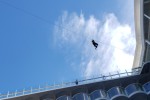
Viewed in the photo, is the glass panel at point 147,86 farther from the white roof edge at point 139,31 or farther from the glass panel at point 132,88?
the white roof edge at point 139,31

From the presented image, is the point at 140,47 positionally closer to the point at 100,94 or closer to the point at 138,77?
the point at 138,77

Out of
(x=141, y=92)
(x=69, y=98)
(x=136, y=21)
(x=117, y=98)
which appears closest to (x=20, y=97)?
(x=69, y=98)

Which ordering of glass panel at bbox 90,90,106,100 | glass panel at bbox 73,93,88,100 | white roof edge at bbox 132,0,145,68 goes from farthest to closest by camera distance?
white roof edge at bbox 132,0,145,68 → glass panel at bbox 73,93,88,100 → glass panel at bbox 90,90,106,100

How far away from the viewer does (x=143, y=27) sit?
1459 inches

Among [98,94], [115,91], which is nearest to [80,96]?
[98,94]

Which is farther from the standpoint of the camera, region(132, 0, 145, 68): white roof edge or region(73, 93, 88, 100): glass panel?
region(132, 0, 145, 68): white roof edge

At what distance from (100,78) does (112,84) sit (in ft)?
5.20

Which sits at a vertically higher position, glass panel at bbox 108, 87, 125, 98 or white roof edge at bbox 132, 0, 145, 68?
white roof edge at bbox 132, 0, 145, 68

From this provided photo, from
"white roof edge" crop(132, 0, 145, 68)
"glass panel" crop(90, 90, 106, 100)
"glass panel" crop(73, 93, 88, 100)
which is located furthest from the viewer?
"white roof edge" crop(132, 0, 145, 68)

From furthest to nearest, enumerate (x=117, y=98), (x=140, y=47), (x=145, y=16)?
(x=140, y=47) < (x=145, y=16) < (x=117, y=98)

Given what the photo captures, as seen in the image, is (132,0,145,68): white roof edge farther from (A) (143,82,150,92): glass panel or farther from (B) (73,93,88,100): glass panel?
(B) (73,93,88,100): glass panel

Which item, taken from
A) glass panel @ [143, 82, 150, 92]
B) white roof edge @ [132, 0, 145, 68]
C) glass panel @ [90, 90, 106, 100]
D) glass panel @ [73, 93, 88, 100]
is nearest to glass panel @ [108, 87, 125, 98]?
glass panel @ [90, 90, 106, 100]

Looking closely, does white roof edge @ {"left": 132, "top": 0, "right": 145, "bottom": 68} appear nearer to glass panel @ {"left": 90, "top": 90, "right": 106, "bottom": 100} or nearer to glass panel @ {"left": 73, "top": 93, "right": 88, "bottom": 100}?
glass panel @ {"left": 90, "top": 90, "right": 106, "bottom": 100}

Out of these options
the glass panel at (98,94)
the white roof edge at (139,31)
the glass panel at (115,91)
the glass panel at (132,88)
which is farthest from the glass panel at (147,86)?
the white roof edge at (139,31)
